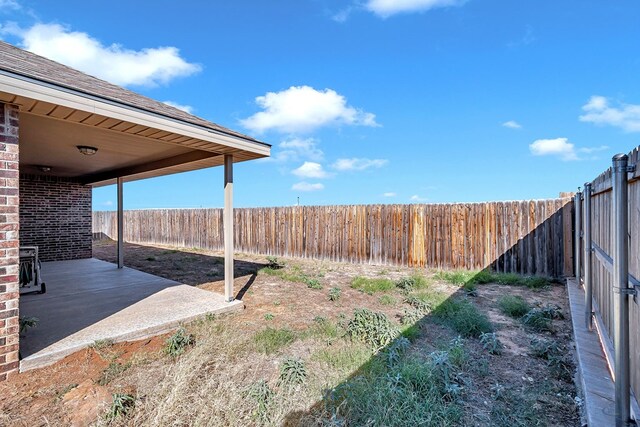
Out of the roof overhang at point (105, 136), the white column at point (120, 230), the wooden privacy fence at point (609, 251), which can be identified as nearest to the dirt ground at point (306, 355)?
the wooden privacy fence at point (609, 251)

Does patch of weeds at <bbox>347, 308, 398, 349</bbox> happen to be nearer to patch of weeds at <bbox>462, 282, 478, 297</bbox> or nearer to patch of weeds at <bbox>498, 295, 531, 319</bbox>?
patch of weeds at <bbox>498, 295, 531, 319</bbox>

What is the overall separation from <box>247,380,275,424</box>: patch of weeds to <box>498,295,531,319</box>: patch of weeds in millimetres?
4126

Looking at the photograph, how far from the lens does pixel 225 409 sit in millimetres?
2391

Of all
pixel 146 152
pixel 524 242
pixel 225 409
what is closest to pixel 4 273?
pixel 225 409

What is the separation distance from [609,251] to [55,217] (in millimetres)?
13114

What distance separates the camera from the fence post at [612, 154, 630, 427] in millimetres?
2018

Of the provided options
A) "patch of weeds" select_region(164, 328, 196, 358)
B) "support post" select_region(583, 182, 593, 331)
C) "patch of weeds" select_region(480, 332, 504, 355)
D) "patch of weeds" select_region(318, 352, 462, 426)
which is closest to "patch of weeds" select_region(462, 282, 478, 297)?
"support post" select_region(583, 182, 593, 331)

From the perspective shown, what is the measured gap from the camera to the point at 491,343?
366 centimetres

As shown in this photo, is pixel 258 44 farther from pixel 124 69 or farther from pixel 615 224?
pixel 615 224

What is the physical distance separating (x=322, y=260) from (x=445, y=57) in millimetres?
7557

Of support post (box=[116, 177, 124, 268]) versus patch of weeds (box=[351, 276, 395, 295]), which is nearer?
patch of weeds (box=[351, 276, 395, 295])

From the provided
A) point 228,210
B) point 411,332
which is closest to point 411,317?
point 411,332

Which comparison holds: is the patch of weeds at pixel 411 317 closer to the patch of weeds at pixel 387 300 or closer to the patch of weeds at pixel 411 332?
the patch of weeds at pixel 411 332

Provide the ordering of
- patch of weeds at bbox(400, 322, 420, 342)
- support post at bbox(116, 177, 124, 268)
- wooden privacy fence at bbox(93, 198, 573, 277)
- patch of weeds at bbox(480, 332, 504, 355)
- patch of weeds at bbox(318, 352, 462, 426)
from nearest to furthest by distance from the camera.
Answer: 1. patch of weeds at bbox(318, 352, 462, 426)
2. patch of weeds at bbox(480, 332, 504, 355)
3. patch of weeds at bbox(400, 322, 420, 342)
4. wooden privacy fence at bbox(93, 198, 573, 277)
5. support post at bbox(116, 177, 124, 268)
